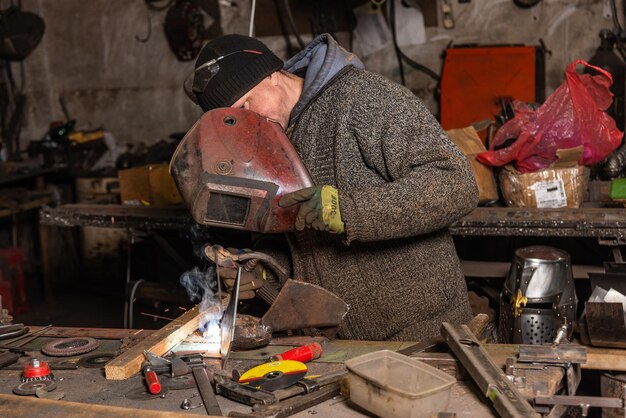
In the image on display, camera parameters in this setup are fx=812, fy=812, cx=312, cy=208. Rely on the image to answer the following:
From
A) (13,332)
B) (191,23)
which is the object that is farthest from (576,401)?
(191,23)

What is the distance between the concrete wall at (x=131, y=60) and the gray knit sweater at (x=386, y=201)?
132 inches

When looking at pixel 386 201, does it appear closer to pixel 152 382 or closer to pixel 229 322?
pixel 229 322

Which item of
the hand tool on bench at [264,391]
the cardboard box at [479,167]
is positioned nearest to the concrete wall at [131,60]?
the cardboard box at [479,167]

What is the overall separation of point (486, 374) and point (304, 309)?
2.13ft

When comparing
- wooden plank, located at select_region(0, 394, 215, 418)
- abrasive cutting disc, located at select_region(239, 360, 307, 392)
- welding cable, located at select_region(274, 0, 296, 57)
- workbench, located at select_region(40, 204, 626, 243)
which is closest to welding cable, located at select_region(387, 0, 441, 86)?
welding cable, located at select_region(274, 0, 296, 57)

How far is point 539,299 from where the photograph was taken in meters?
3.02

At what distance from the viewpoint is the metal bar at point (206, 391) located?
1.87 meters

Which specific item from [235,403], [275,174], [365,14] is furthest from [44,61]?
[235,403]

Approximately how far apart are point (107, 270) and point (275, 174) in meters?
4.67

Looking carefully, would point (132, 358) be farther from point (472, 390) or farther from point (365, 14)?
point (365, 14)

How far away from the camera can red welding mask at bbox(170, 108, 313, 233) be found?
230cm

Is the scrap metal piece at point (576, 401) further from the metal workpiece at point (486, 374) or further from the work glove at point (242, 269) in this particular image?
the work glove at point (242, 269)

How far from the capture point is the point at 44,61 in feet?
24.5

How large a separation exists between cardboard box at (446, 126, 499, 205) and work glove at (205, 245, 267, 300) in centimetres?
183
